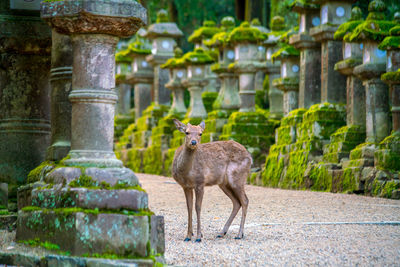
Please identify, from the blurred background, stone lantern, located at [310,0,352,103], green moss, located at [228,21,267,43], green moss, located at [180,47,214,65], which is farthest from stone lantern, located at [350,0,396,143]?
the blurred background

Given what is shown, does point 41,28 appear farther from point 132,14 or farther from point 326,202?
point 326,202

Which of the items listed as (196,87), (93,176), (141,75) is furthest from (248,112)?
(93,176)

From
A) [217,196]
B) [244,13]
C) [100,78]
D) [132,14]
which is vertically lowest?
[217,196]

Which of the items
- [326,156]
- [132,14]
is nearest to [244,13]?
[326,156]

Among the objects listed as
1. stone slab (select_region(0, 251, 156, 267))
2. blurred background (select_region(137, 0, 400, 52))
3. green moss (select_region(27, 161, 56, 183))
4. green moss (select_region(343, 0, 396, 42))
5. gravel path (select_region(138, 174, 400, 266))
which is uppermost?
blurred background (select_region(137, 0, 400, 52))

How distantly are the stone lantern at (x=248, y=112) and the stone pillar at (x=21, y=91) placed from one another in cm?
854

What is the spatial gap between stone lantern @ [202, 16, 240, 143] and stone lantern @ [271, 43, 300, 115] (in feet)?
6.36

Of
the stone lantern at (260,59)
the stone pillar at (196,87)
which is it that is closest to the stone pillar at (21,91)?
the stone lantern at (260,59)

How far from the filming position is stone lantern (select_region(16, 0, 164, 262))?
20.7 ft

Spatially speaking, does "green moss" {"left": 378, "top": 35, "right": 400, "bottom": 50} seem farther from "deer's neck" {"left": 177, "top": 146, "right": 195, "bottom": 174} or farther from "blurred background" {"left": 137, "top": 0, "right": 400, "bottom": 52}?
"blurred background" {"left": 137, "top": 0, "right": 400, "bottom": 52}

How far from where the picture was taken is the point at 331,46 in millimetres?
15617

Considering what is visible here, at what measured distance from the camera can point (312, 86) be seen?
16578 millimetres

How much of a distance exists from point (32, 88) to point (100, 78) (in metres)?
2.87

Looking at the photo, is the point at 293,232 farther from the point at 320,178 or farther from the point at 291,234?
the point at 320,178
